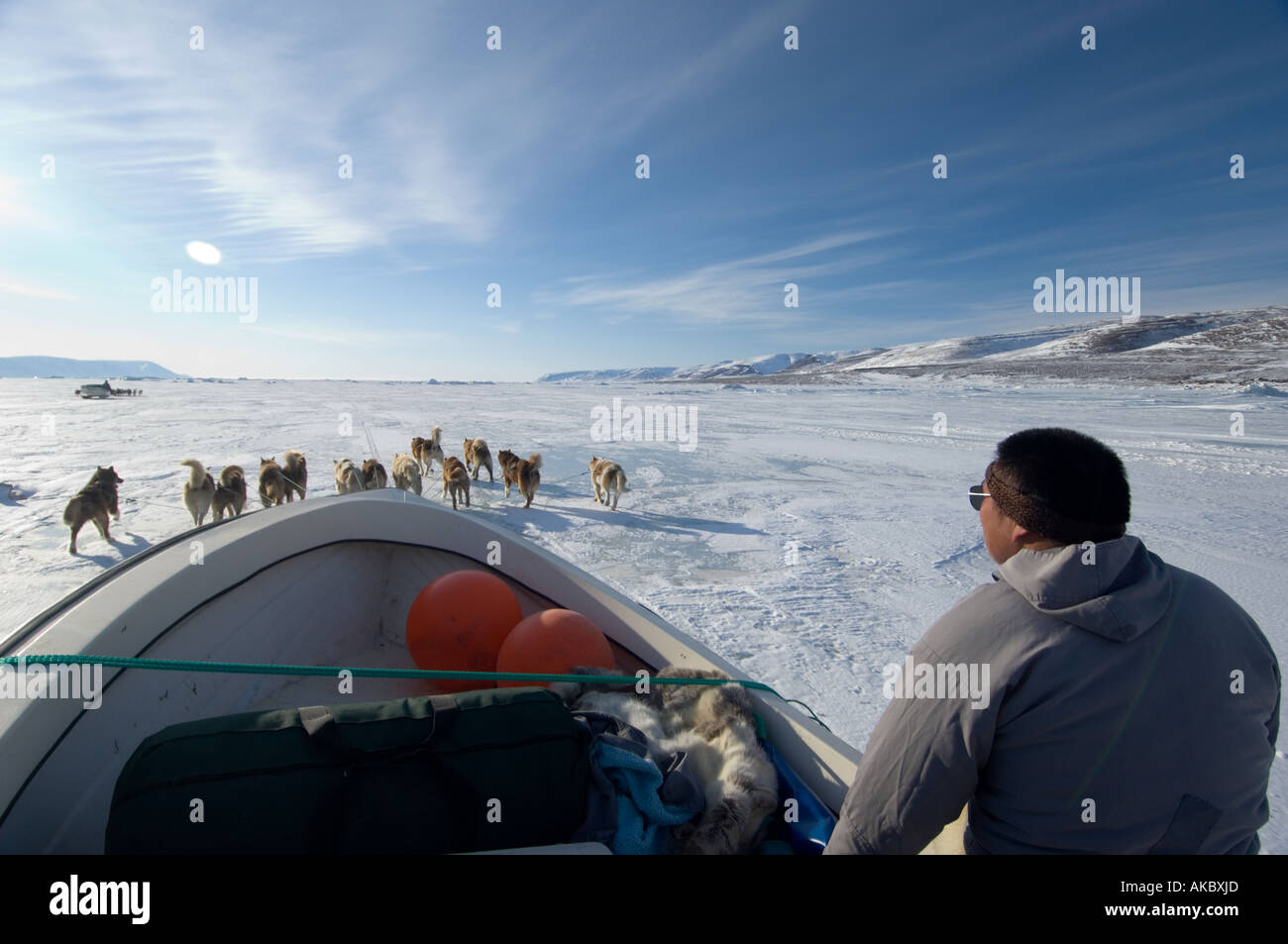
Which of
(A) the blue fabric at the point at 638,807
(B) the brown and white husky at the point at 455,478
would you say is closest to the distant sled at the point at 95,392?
(B) the brown and white husky at the point at 455,478

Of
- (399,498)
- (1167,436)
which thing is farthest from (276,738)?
(1167,436)

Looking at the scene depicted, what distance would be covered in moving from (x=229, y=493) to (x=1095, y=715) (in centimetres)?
870

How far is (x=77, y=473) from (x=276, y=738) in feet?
41.9

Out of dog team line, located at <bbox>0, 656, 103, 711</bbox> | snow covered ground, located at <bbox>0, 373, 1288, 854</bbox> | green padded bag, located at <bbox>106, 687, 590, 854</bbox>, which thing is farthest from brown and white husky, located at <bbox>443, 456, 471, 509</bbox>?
green padded bag, located at <bbox>106, 687, 590, 854</bbox>

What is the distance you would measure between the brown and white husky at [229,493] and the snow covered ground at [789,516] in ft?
1.96

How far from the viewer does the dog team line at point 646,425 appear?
17.0 metres

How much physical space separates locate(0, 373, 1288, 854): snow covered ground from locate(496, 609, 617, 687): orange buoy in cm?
147

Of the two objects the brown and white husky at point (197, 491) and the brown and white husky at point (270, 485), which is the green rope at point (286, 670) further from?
the brown and white husky at point (270, 485)

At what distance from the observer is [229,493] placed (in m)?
7.44

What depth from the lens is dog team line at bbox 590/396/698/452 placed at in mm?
17031

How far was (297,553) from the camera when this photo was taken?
300cm
